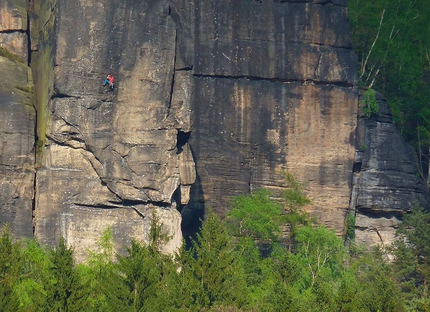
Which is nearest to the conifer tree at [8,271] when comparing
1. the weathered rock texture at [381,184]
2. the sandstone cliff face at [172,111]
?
the sandstone cliff face at [172,111]

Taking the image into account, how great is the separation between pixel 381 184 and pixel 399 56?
6.17 metres

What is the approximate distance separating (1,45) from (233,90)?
8.89m

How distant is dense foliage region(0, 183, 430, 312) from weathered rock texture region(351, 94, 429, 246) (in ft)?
3.02

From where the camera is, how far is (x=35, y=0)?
6341 centimetres

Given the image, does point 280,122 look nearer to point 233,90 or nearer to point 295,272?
point 233,90

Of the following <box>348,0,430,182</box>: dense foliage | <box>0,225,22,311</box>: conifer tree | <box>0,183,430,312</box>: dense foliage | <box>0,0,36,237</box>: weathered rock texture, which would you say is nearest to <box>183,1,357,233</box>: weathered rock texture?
<box>0,183,430,312</box>: dense foliage

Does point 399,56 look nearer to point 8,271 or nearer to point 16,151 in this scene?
point 16,151

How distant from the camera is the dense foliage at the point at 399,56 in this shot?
231 ft

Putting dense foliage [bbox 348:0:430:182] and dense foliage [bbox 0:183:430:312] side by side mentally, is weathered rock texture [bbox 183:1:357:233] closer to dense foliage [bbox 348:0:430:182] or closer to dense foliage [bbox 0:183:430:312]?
dense foliage [bbox 0:183:430:312]

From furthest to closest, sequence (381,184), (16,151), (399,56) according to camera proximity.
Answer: (399,56), (381,184), (16,151)

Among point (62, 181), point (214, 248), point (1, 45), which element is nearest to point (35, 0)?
point (1, 45)

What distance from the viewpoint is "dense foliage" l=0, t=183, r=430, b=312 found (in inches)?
2041

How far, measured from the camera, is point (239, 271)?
5772 cm

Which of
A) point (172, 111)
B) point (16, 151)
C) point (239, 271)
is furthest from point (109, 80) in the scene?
point (239, 271)
